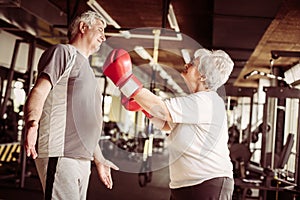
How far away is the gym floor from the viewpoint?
607cm

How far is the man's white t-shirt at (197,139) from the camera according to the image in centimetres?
239

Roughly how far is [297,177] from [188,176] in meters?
3.04

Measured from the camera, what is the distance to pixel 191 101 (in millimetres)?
2398

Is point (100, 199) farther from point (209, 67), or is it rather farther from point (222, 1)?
point (209, 67)

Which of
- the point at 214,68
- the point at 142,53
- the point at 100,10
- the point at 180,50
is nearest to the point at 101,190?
the point at 100,10

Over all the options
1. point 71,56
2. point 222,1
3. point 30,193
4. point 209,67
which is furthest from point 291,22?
point 30,193

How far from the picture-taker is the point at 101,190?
6.91m

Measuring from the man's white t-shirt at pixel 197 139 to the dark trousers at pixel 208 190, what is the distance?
0.07ft

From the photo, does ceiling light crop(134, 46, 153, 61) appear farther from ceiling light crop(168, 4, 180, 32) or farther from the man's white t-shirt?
the man's white t-shirt

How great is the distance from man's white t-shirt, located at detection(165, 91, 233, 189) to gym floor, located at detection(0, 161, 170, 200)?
12.2ft

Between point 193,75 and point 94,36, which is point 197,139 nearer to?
point 193,75

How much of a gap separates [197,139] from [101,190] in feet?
15.3

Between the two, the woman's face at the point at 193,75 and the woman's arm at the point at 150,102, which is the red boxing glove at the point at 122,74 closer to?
the woman's arm at the point at 150,102

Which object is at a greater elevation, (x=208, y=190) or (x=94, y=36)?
(x=94, y=36)
